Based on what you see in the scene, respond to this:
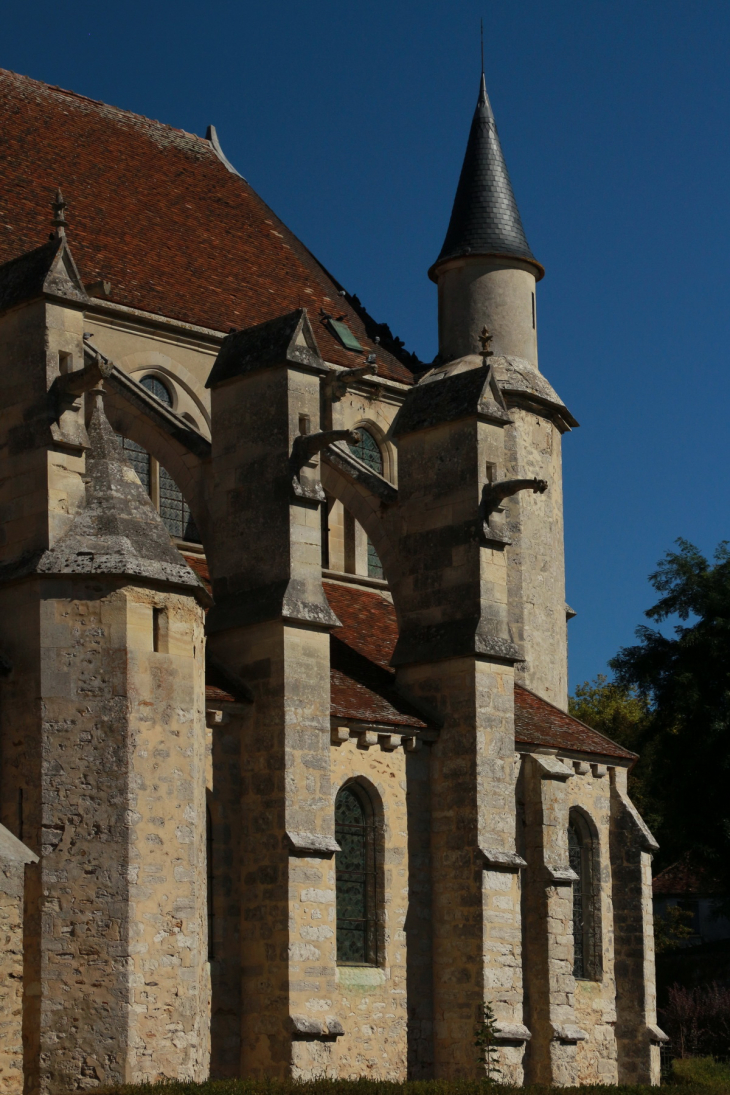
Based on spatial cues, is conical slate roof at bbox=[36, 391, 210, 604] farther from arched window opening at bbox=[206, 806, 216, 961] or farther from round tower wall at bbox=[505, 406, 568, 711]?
round tower wall at bbox=[505, 406, 568, 711]

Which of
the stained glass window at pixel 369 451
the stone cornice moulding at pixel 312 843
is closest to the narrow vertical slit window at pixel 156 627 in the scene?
the stone cornice moulding at pixel 312 843

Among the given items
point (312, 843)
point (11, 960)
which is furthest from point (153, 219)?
point (11, 960)

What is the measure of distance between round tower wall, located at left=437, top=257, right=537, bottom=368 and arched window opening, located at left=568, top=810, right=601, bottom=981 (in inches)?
314

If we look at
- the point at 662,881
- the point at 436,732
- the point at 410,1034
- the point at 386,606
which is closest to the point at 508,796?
the point at 436,732

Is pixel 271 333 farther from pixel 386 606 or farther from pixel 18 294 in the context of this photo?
pixel 386 606

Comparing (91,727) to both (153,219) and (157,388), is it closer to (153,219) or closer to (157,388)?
(157,388)

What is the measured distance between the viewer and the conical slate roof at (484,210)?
32.0 m

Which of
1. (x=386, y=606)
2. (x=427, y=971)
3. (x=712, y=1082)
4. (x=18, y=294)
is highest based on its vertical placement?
(x=18, y=294)

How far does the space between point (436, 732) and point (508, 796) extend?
1235 millimetres

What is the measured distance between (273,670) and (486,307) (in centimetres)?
1087

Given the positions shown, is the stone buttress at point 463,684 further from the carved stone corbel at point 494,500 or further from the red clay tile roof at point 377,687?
the red clay tile roof at point 377,687

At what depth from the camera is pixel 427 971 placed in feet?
81.3

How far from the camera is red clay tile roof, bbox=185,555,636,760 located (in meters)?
24.9

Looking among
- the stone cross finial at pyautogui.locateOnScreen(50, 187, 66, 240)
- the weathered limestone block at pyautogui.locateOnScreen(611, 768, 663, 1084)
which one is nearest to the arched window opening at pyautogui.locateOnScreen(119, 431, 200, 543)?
the stone cross finial at pyautogui.locateOnScreen(50, 187, 66, 240)
